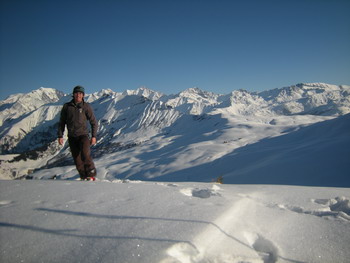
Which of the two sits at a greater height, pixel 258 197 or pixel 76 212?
pixel 76 212

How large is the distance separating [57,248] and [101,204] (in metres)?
1.24

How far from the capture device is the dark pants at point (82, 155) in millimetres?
7125

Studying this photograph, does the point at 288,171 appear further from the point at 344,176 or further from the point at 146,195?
the point at 146,195

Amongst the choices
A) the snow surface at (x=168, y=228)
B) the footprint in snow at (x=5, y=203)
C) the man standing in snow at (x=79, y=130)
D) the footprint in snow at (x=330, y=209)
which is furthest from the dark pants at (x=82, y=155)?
the footprint in snow at (x=330, y=209)

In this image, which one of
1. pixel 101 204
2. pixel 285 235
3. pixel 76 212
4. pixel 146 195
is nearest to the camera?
pixel 285 235

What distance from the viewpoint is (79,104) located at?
717cm

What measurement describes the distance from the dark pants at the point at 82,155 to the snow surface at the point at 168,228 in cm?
301

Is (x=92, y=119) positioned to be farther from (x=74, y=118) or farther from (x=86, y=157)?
(x=86, y=157)

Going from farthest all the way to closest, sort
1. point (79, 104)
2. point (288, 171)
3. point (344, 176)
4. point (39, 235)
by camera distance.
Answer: point (288, 171) < point (344, 176) < point (79, 104) < point (39, 235)

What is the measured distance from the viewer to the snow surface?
2.29 m

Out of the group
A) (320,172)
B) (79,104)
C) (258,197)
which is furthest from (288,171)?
(79,104)

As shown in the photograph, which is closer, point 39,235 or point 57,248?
point 57,248

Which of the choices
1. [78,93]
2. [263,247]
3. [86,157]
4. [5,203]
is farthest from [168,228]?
[78,93]

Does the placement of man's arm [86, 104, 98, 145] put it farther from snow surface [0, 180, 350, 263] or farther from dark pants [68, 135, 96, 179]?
snow surface [0, 180, 350, 263]
